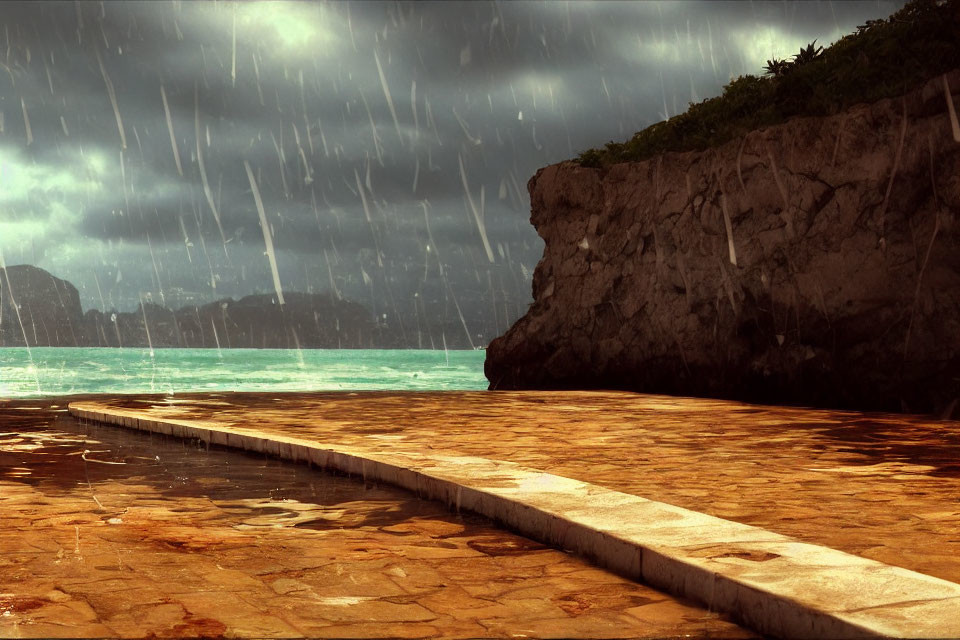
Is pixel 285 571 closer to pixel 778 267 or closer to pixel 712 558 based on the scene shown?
pixel 712 558

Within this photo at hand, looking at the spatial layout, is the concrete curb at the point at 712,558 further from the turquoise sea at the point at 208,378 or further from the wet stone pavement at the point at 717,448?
the turquoise sea at the point at 208,378

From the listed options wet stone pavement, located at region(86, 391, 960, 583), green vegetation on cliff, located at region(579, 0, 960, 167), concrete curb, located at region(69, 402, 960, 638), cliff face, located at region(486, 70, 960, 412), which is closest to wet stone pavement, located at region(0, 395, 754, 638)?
concrete curb, located at region(69, 402, 960, 638)

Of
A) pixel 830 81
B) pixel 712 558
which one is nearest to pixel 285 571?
pixel 712 558

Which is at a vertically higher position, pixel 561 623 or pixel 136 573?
pixel 136 573

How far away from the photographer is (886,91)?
1532cm

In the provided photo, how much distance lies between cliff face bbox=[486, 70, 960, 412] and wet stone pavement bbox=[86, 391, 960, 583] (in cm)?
198

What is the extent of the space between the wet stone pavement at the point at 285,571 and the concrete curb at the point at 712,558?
0.09 meters

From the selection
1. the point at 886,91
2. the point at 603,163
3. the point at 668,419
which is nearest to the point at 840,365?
the point at 886,91

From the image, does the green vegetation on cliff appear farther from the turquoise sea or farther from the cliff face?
the turquoise sea

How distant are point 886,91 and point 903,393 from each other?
5002 mm

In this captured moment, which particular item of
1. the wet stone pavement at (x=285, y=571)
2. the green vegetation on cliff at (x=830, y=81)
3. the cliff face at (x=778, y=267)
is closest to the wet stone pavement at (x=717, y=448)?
the wet stone pavement at (x=285, y=571)

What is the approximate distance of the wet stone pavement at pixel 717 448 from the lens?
4.78 metres

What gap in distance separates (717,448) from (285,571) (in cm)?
525

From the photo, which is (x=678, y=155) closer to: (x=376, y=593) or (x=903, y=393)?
(x=903, y=393)
